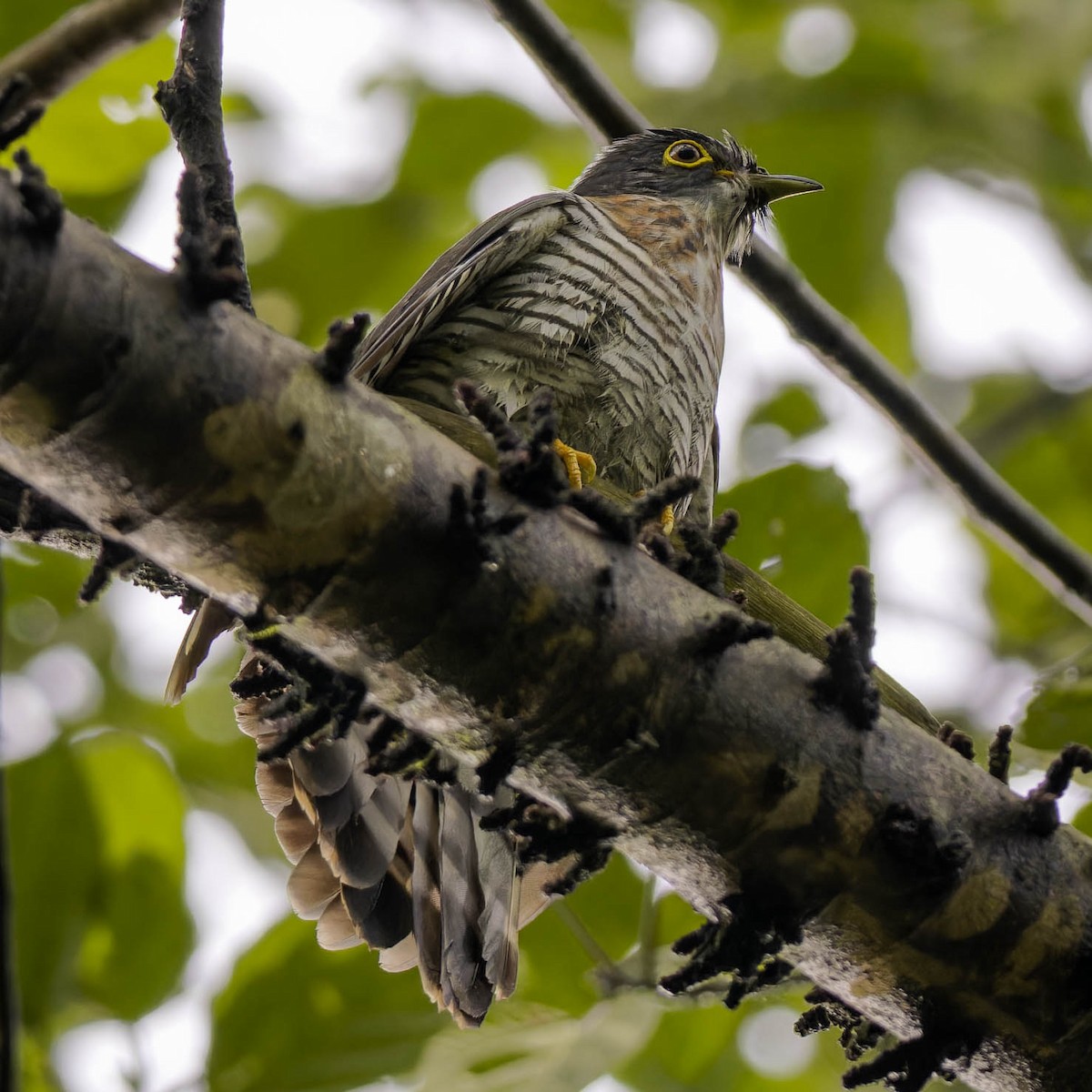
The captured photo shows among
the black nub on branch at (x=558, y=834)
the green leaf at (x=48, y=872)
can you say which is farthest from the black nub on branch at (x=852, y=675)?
the green leaf at (x=48, y=872)

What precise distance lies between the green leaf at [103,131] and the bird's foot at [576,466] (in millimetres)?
1758

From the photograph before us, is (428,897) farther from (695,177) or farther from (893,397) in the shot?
(695,177)

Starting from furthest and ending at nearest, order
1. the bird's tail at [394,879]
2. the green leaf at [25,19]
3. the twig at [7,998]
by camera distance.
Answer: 1. the green leaf at [25,19]
2. the bird's tail at [394,879]
3. the twig at [7,998]

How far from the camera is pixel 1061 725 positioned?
2531 millimetres

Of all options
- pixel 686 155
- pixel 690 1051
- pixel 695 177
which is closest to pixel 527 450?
pixel 690 1051

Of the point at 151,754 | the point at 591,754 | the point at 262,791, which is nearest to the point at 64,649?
the point at 151,754

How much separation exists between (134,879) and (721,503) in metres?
1.80

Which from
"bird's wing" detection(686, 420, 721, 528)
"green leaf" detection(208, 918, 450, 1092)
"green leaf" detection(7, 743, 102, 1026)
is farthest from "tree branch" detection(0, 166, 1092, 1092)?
"bird's wing" detection(686, 420, 721, 528)

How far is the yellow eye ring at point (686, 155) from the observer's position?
15.1 ft

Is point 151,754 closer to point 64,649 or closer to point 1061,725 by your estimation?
point 64,649

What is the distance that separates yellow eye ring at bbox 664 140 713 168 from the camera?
15.1 feet

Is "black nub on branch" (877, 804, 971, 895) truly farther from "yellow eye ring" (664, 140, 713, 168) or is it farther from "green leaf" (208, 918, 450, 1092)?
"yellow eye ring" (664, 140, 713, 168)

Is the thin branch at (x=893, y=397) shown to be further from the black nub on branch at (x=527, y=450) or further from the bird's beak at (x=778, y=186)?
the black nub on branch at (x=527, y=450)

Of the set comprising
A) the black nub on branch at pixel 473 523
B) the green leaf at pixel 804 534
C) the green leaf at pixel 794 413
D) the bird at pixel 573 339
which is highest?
the green leaf at pixel 794 413
